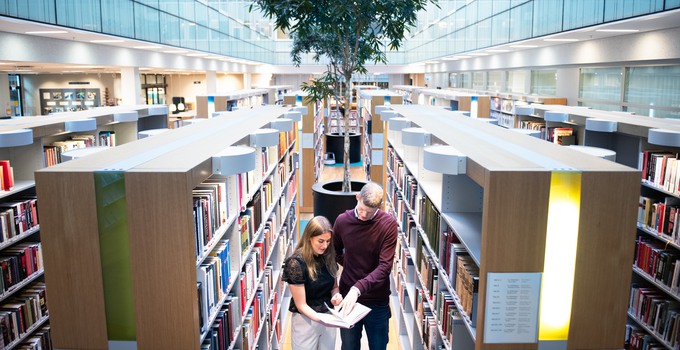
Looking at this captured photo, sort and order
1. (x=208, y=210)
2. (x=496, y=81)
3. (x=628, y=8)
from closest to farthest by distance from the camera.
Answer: (x=208, y=210) < (x=628, y=8) < (x=496, y=81)

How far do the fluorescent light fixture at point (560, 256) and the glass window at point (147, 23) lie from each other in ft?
30.8

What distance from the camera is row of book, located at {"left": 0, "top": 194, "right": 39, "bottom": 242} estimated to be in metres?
4.12

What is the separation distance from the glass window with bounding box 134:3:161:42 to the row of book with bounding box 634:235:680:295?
29.5ft

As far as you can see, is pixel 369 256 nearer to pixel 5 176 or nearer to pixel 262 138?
pixel 262 138

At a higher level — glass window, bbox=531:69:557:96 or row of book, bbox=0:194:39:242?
glass window, bbox=531:69:557:96

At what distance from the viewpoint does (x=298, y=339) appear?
3.25 meters

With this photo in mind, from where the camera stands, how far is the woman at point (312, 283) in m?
3.01

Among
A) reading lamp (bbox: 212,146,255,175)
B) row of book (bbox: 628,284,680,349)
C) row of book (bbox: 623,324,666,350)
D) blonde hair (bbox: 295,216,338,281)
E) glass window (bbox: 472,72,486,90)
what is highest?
glass window (bbox: 472,72,486,90)

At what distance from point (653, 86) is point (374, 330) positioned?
7621mm

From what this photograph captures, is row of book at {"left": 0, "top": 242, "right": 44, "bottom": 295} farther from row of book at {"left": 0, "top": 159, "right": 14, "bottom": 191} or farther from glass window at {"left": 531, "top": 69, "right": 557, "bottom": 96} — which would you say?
glass window at {"left": 531, "top": 69, "right": 557, "bottom": 96}

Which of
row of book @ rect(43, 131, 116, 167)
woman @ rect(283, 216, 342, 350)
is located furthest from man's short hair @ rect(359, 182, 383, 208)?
row of book @ rect(43, 131, 116, 167)

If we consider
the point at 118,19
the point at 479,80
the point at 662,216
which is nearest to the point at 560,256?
the point at 662,216

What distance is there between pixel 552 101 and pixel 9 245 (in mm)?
9971

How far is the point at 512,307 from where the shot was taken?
2.45 m
